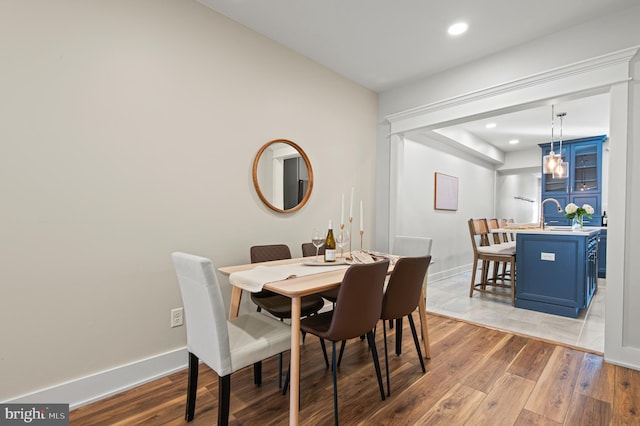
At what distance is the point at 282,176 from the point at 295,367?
69.3 inches

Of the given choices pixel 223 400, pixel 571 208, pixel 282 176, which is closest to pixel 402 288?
pixel 223 400

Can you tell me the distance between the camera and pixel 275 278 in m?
1.72

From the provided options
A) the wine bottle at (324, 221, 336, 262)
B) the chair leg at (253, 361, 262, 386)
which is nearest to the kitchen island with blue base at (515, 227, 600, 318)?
the wine bottle at (324, 221, 336, 262)

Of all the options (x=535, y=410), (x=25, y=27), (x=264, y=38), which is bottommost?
(x=535, y=410)

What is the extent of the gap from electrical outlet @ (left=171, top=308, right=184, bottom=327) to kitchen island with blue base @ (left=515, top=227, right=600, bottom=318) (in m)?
3.60

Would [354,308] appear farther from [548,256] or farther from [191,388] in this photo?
[548,256]

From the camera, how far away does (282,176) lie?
282cm

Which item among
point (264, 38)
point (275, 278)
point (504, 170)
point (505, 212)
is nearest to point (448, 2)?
point (264, 38)

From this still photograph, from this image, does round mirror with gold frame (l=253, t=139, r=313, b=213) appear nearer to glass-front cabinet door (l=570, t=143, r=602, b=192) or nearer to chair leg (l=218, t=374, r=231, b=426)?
chair leg (l=218, t=374, r=231, b=426)

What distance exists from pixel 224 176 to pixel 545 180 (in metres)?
6.49

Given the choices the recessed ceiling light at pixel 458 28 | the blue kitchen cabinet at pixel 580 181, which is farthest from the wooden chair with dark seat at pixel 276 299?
the blue kitchen cabinet at pixel 580 181

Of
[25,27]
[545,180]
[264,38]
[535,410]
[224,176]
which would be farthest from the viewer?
[545,180]

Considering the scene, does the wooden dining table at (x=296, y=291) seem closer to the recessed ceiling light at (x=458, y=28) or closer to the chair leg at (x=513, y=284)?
the recessed ceiling light at (x=458, y=28)

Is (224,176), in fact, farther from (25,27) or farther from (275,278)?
(25,27)
